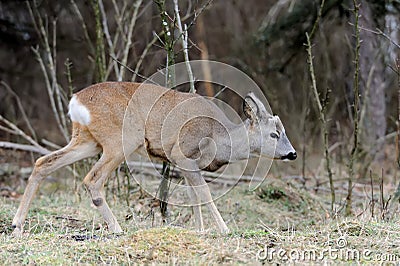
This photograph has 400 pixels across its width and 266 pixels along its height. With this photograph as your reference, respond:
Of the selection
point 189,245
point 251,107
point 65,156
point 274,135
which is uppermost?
point 251,107

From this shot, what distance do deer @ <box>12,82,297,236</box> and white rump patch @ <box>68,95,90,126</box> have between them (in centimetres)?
1

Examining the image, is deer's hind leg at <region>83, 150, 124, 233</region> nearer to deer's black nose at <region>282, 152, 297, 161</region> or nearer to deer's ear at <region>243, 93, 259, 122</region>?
deer's ear at <region>243, 93, 259, 122</region>

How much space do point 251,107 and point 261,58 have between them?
8.99 meters

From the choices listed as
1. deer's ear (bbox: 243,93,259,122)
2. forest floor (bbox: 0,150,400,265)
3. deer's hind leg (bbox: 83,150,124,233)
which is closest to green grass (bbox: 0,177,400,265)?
forest floor (bbox: 0,150,400,265)

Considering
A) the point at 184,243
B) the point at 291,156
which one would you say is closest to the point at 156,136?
the point at 291,156

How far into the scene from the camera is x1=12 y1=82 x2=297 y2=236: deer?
685 cm

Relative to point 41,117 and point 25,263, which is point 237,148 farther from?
point 41,117

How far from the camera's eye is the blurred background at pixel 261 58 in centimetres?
1198

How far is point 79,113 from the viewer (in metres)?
6.90

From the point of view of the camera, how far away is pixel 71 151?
7000 millimetres

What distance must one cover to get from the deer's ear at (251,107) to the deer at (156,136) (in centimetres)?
1

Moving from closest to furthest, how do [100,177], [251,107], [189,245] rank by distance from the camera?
[189,245] < [100,177] < [251,107]

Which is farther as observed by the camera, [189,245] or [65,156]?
Answer: [65,156]

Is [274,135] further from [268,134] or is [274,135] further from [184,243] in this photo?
[184,243]
